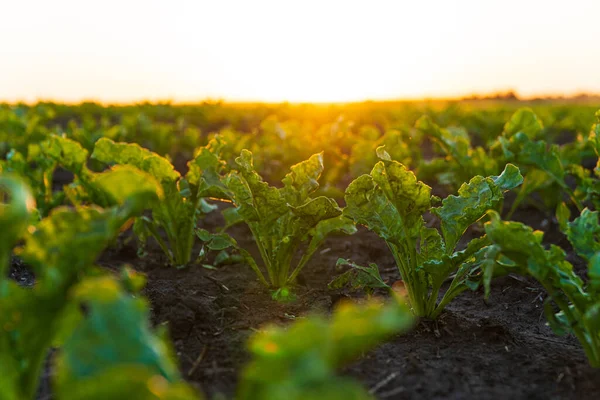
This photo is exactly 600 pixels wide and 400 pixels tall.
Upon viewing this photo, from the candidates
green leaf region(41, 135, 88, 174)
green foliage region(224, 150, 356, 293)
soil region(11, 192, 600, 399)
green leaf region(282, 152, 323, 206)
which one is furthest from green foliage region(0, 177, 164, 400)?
green leaf region(41, 135, 88, 174)

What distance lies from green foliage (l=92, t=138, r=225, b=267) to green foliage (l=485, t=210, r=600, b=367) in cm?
158

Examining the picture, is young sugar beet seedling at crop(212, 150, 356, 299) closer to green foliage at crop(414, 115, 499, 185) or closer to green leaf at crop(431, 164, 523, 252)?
green leaf at crop(431, 164, 523, 252)

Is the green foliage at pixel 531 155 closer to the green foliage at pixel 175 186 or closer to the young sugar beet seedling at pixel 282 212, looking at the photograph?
the young sugar beet seedling at pixel 282 212

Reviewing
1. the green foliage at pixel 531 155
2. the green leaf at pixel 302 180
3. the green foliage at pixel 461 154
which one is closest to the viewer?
the green leaf at pixel 302 180

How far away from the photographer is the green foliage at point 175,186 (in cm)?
325

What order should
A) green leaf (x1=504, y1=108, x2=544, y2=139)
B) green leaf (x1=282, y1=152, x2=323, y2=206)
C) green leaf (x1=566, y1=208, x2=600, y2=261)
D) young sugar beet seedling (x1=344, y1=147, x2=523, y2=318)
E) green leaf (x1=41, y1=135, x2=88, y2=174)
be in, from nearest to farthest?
green leaf (x1=566, y1=208, x2=600, y2=261), young sugar beet seedling (x1=344, y1=147, x2=523, y2=318), green leaf (x1=282, y1=152, x2=323, y2=206), green leaf (x1=41, y1=135, x2=88, y2=174), green leaf (x1=504, y1=108, x2=544, y2=139)

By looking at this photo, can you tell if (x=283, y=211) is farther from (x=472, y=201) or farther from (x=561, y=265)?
(x=561, y=265)

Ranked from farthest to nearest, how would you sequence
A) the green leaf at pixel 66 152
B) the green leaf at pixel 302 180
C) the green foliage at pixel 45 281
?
the green leaf at pixel 66 152, the green leaf at pixel 302 180, the green foliage at pixel 45 281

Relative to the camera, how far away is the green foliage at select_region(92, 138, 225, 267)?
3254mm

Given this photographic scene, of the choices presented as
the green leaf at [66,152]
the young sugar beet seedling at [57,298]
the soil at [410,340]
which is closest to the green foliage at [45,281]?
the young sugar beet seedling at [57,298]

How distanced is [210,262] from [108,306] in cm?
280

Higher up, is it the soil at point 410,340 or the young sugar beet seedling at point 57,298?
the young sugar beet seedling at point 57,298

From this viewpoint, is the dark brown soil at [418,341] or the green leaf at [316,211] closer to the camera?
the dark brown soil at [418,341]

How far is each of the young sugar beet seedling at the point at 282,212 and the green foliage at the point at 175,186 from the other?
0.89 ft
